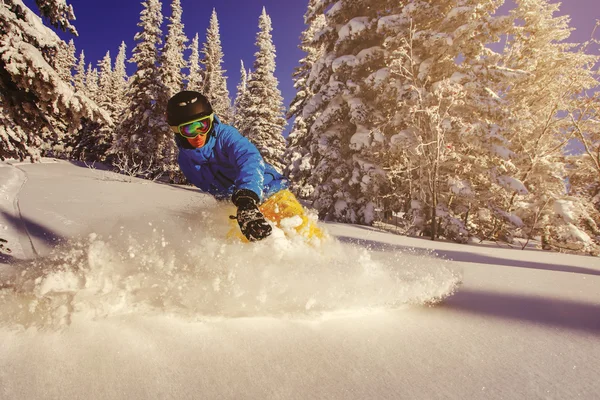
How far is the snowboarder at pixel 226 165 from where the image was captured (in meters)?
2.67

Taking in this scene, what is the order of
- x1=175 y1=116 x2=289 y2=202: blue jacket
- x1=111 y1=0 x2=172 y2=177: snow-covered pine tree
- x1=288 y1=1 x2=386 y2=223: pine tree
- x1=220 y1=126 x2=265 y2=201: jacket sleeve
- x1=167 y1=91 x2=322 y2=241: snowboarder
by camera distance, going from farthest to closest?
1. x1=111 y1=0 x2=172 y2=177: snow-covered pine tree
2. x1=288 y1=1 x2=386 y2=223: pine tree
3. x1=175 y1=116 x2=289 y2=202: blue jacket
4. x1=220 y1=126 x2=265 y2=201: jacket sleeve
5. x1=167 y1=91 x2=322 y2=241: snowboarder

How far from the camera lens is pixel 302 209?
3203mm

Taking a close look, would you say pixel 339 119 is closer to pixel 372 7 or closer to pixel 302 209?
pixel 372 7

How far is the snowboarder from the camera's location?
8.77 ft

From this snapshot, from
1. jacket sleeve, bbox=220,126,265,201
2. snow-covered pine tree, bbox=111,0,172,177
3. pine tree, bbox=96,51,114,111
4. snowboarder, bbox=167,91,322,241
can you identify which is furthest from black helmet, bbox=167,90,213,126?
pine tree, bbox=96,51,114,111

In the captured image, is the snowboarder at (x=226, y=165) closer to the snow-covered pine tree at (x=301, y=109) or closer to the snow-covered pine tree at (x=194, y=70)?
the snow-covered pine tree at (x=301, y=109)

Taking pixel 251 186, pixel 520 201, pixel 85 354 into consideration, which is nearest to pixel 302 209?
pixel 251 186

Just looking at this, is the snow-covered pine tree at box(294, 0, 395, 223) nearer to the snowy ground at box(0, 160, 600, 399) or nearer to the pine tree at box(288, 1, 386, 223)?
the pine tree at box(288, 1, 386, 223)

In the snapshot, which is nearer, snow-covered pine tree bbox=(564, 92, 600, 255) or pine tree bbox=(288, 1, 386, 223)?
snow-covered pine tree bbox=(564, 92, 600, 255)

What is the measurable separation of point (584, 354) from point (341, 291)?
1.39 m

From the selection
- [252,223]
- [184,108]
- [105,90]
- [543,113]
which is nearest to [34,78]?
[184,108]

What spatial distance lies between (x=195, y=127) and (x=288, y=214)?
1.28 meters

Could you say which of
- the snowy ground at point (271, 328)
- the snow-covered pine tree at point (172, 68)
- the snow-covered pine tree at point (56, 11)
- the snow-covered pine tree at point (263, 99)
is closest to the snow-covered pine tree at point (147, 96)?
the snow-covered pine tree at point (172, 68)

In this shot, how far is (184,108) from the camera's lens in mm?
2875
